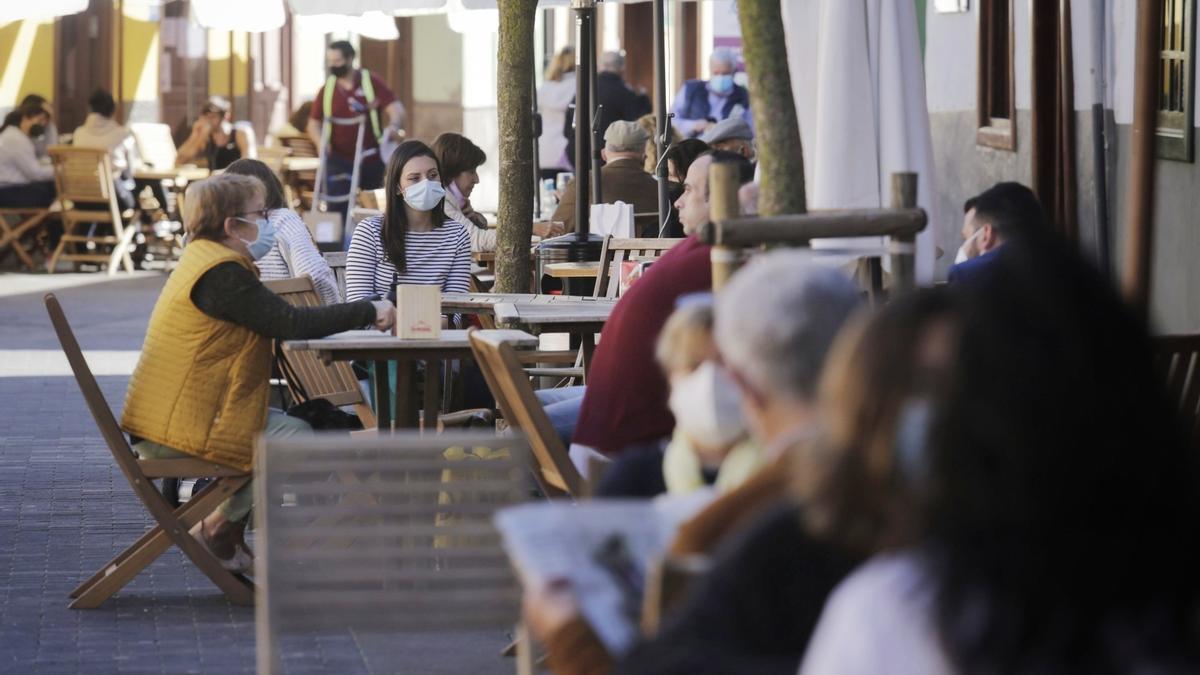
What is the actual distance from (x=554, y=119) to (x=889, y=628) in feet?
59.9

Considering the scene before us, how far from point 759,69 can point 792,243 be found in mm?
785

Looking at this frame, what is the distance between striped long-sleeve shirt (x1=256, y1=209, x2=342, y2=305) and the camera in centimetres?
848

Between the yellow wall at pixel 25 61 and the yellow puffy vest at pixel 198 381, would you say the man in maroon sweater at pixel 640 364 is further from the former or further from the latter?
the yellow wall at pixel 25 61

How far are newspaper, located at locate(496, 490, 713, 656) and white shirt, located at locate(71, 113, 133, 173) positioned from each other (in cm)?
1855

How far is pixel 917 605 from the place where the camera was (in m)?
2.20

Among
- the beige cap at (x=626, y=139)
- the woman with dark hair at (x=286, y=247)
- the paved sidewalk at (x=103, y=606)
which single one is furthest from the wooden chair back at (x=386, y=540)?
the beige cap at (x=626, y=139)

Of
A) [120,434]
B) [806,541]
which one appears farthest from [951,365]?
[120,434]

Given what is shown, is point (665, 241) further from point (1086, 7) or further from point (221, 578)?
point (221, 578)

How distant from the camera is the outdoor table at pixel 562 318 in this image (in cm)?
681

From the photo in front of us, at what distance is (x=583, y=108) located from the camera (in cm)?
1077

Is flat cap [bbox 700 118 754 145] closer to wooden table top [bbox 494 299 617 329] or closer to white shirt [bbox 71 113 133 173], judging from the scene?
wooden table top [bbox 494 299 617 329]

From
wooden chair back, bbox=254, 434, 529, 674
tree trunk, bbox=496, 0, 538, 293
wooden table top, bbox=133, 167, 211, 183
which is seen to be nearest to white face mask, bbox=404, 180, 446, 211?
tree trunk, bbox=496, 0, 538, 293

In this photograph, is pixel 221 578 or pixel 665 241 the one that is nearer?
pixel 221 578

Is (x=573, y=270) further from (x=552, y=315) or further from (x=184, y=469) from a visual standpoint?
(x=184, y=469)
